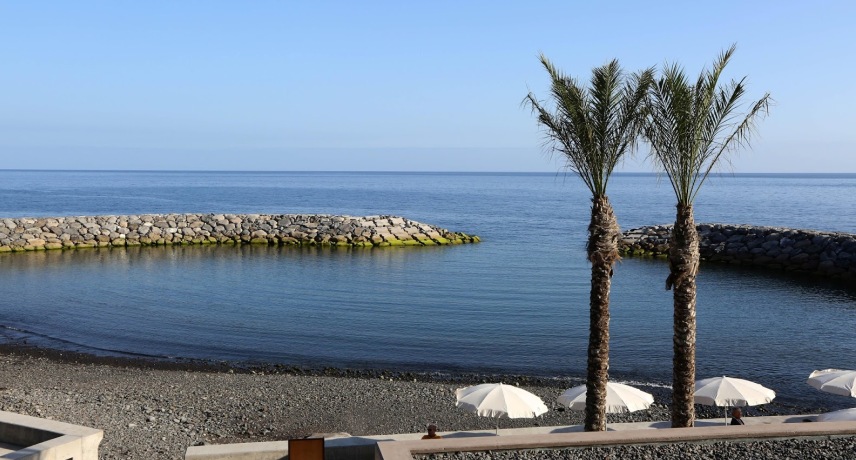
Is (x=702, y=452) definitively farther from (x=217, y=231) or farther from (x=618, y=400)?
(x=217, y=231)

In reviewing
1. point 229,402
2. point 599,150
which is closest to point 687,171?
point 599,150

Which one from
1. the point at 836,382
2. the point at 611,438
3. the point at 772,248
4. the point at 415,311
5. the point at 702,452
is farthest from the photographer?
the point at 772,248

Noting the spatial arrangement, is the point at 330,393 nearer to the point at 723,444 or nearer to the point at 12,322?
the point at 723,444

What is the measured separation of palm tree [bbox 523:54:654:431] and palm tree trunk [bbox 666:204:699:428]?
1147 mm

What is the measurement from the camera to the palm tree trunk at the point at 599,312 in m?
15.1

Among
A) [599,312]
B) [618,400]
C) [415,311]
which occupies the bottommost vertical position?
[415,311]

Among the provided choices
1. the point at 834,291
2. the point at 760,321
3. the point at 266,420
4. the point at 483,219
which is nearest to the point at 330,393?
the point at 266,420

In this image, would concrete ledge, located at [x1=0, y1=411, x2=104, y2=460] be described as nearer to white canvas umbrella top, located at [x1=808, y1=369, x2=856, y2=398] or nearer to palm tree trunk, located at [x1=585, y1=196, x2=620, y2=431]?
palm tree trunk, located at [x1=585, y1=196, x2=620, y2=431]

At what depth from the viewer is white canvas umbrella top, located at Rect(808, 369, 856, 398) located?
15.9 metres

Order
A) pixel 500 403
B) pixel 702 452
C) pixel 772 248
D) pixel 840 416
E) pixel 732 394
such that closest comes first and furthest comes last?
pixel 702 452 → pixel 840 416 → pixel 500 403 → pixel 732 394 → pixel 772 248

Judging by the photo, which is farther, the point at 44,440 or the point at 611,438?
the point at 44,440

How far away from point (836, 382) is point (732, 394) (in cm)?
235

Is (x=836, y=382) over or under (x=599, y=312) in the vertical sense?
under

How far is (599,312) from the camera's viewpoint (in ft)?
49.8
